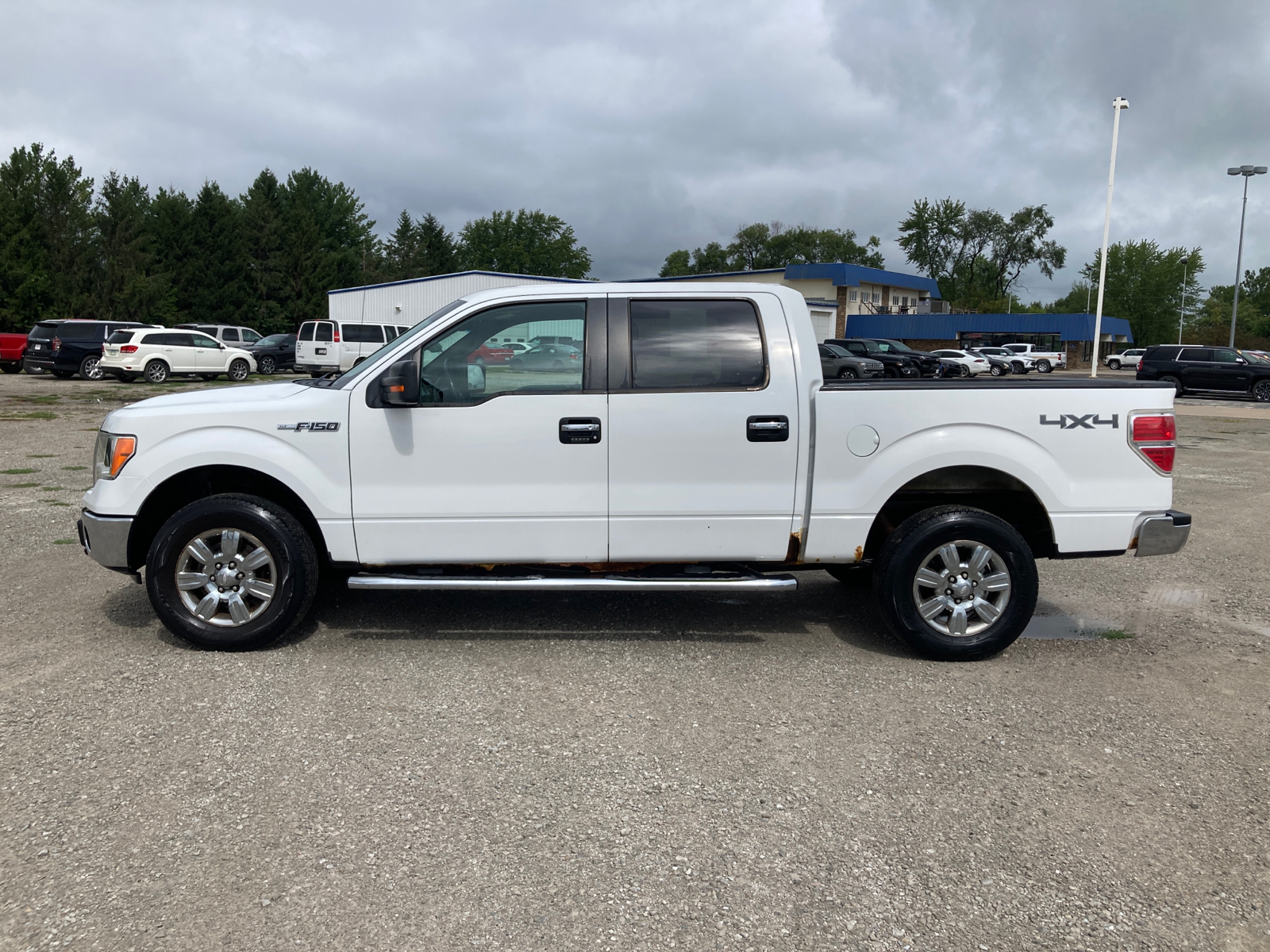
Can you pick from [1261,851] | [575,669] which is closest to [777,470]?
[575,669]

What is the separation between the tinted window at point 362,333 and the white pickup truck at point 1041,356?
3959 centimetres

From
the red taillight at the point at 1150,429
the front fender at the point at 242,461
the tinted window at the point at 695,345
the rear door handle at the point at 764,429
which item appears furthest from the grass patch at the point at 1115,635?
the front fender at the point at 242,461

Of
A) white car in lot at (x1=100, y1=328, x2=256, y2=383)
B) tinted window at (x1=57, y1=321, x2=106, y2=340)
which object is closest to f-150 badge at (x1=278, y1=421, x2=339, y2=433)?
white car in lot at (x1=100, y1=328, x2=256, y2=383)

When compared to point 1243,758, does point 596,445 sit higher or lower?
higher

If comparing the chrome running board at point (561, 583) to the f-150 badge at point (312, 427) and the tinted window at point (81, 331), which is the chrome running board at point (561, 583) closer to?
the f-150 badge at point (312, 427)

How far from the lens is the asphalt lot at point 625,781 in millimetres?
2816

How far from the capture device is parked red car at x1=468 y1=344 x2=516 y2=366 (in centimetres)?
500

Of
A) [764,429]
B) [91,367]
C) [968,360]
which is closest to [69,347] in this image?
[91,367]

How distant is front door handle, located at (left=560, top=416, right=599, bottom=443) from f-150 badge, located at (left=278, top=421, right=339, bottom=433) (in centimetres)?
118

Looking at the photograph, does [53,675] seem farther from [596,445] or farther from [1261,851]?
[1261,851]

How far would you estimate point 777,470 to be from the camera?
4.96 metres

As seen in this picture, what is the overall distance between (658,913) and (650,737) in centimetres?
126

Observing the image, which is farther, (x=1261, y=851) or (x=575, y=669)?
(x=575, y=669)

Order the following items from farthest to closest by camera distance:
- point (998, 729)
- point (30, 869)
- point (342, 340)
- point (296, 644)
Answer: point (342, 340) → point (296, 644) → point (998, 729) → point (30, 869)
